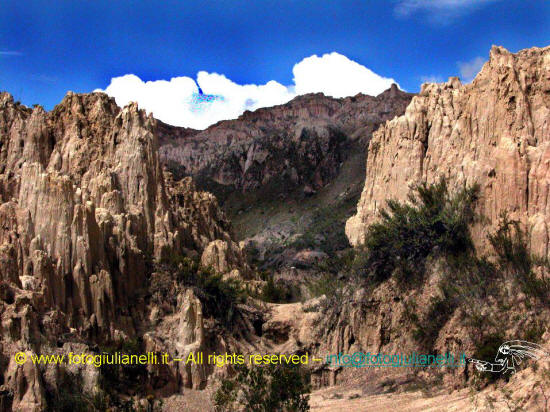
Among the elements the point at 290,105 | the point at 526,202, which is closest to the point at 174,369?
the point at 526,202

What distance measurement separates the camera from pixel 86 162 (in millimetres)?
42000

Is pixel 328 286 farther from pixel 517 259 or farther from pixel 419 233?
pixel 517 259

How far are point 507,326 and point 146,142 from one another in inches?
956

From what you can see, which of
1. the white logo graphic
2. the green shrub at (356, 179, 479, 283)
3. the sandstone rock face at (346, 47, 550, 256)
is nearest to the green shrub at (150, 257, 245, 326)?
the green shrub at (356, 179, 479, 283)

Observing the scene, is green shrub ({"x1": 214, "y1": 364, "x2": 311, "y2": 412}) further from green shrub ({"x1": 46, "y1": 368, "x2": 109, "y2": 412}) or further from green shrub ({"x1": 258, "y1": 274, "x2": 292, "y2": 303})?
green shrub ({"x1": 258, "y1": 274, "x2": 292, "y2": 303})

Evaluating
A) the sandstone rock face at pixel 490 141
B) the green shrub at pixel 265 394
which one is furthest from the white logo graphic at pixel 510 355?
the green shrub at pixel 265 394

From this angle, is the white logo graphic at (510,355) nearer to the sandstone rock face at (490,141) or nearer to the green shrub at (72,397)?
the sandstone rock face at (490,141)

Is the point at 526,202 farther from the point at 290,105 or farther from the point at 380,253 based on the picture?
the point at 290,105

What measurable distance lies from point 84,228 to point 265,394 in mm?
11361

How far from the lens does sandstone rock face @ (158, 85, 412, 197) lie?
390ft

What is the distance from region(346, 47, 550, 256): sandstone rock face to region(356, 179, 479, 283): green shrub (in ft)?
2.25

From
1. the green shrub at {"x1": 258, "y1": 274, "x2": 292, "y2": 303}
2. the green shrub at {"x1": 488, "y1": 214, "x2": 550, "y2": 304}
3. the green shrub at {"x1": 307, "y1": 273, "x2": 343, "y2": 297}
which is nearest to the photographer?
→ the green shrub at {"x1": 488, "y1": 214, "x2": 550, "y2": 304}

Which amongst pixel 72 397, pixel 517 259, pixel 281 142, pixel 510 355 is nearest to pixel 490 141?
pixel 517 259

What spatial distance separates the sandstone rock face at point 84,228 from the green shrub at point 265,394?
584cm
